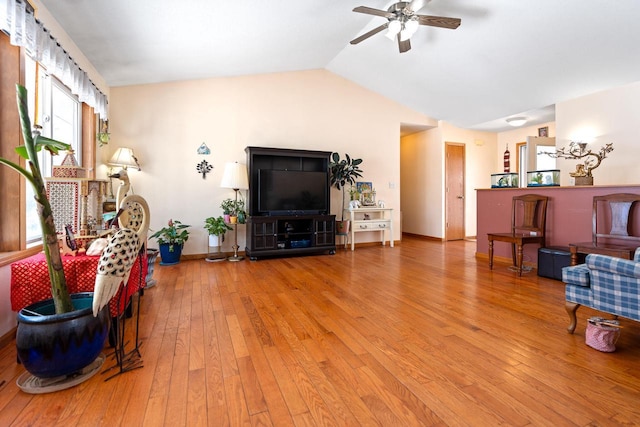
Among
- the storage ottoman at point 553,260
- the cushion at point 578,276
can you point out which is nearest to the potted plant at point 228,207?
the cushion at point 578,276

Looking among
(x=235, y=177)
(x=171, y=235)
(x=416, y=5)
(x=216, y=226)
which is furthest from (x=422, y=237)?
(x=171, y=235)

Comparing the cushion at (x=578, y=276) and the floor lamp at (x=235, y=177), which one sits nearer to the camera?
the cushion at (x=578, y=276)

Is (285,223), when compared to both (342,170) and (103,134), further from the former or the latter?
(103,134)

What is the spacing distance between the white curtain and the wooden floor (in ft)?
6.62

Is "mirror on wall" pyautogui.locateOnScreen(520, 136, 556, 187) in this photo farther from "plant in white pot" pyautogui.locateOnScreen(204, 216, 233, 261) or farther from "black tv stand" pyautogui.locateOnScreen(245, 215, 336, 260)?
"plant in white pot" pyautogui.locateOnScreen(204, 216, 233, 261)

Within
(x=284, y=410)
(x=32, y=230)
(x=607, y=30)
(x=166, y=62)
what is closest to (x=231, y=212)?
(x=166, y=62)

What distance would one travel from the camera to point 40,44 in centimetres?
232

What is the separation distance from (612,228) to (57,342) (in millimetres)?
4707

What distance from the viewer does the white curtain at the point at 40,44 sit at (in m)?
1.95

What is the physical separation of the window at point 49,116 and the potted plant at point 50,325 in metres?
1.36

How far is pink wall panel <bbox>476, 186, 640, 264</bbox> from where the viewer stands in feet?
11.7

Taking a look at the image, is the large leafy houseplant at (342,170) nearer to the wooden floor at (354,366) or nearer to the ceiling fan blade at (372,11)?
the ceiling fan blade at (372,11)

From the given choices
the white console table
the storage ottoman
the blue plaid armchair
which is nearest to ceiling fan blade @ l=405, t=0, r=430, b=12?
the blue plaid armchair

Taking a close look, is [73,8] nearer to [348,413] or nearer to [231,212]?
[231,212]
